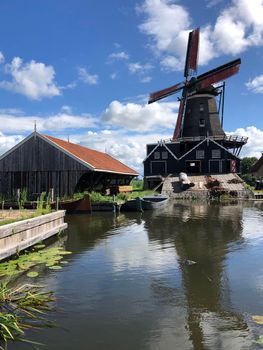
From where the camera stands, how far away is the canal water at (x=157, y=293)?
19.5 feet

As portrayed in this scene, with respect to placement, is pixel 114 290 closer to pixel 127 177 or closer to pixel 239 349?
pixel 239 349

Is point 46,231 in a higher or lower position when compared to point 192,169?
lower

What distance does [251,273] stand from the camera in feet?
32.6

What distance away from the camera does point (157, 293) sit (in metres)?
8.22

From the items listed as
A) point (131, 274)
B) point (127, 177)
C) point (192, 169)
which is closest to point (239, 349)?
point (131, 274)

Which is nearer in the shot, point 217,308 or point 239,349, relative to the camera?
point 239,349

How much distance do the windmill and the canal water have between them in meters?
38.9

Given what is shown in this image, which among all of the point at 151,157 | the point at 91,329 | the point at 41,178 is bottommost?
the point at 91,329

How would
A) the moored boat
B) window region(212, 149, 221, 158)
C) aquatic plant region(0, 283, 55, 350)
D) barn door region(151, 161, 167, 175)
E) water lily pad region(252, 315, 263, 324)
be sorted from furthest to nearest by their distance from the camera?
barn door region(151, 161, 167, 175)
window region(212, 149, 221, 158)
the moored boat
water lily pad region(252, 315, 263, 324)
aquatic plant region(0, 283, 55, 350)

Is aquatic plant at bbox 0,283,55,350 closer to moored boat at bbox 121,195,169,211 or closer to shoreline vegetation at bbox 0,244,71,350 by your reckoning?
shoreline vegetation at bbox 0,244,71,350

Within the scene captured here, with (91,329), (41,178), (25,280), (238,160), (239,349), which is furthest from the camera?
(238,160)

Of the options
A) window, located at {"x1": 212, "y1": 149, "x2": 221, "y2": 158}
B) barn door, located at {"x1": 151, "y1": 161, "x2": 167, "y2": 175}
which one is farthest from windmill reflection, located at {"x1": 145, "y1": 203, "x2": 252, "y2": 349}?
barn door, located at {"x1": 151, "y1": 161, "x2": 167, "y2": 175}

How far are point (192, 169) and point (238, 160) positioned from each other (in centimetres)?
638

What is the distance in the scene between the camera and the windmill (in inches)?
2051
